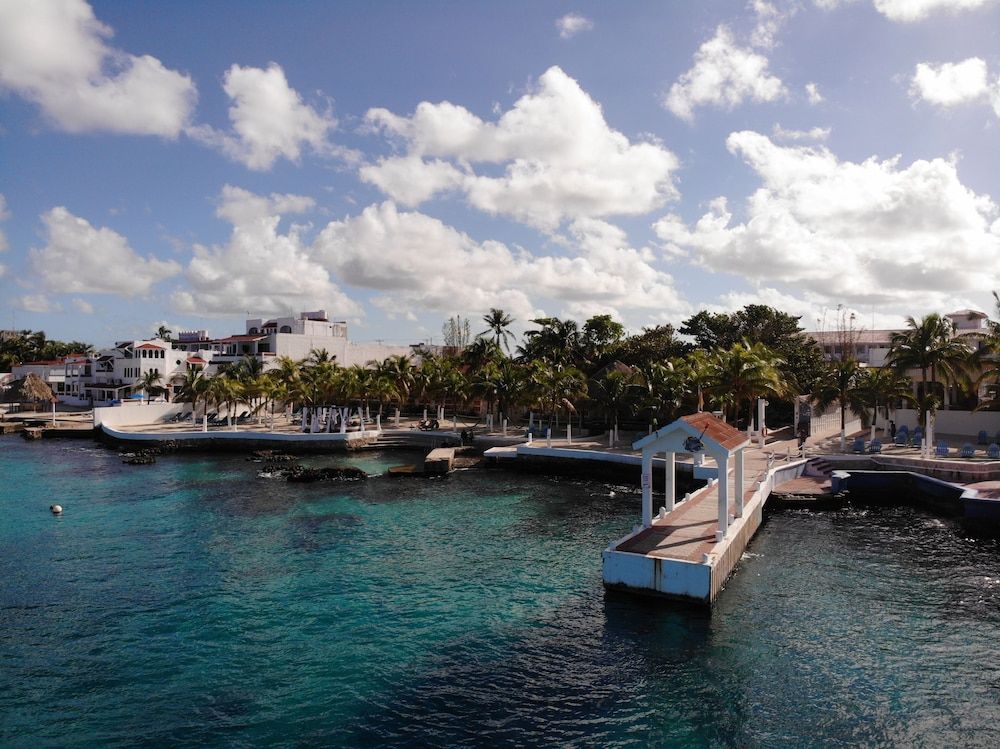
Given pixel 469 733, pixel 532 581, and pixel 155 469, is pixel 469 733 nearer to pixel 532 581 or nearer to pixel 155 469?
pixel 532 581

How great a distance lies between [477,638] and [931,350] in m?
35.3

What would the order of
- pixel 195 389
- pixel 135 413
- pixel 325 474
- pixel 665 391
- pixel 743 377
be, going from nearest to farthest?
1. pixel 743 377
2. pixel 325 474
3. pixel 665 391
4. pixel 195 389
5. pixel 135 413

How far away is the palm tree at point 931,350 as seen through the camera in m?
38.5

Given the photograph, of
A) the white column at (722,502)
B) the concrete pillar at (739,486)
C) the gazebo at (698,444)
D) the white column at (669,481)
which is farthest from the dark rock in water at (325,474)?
the white column at (722,502)

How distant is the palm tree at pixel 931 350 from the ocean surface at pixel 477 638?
491 inches

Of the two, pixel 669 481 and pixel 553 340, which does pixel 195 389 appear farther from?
pixel 669 481

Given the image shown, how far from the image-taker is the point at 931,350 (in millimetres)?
38719

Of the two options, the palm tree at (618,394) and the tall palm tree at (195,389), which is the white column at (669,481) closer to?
the palm tree at (618,394)

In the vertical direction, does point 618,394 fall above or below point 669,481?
above

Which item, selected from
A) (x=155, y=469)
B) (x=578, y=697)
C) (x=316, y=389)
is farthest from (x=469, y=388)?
(x=578, y=697)

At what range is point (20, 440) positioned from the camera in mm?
68875

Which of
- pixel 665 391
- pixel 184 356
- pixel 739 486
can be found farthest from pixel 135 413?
pixel 739 486

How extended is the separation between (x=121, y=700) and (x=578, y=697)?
10653 millimetres

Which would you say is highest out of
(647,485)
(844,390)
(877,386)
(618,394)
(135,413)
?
(877,386)
